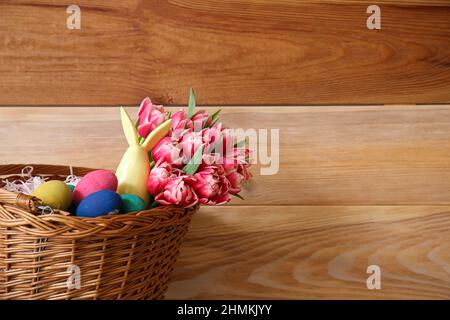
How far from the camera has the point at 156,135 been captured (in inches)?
31.6

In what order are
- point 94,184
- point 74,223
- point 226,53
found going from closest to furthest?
point 74,223, point 94,184, point 226,53

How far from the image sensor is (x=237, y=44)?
43.9 inches

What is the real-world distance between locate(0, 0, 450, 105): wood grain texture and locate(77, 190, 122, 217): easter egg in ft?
1.36

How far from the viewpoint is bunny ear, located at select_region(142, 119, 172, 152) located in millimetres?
801

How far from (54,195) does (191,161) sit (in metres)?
0.20

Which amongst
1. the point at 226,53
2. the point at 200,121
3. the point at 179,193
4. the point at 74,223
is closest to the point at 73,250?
the point at 74,223

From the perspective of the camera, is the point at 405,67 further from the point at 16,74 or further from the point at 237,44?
the point at 16,74

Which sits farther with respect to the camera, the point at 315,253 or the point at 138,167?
the point at 315,253

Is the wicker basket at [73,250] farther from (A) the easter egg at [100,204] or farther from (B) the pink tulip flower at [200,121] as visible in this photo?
(B) the pink tulip flower at [200,121]

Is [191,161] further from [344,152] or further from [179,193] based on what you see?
[344,152]

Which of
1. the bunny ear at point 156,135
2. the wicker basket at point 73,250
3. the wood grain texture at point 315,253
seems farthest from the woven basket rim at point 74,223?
the wood grain texture at point 315,253

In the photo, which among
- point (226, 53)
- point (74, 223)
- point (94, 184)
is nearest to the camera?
point (74, 223)

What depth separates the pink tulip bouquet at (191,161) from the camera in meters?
0.75
